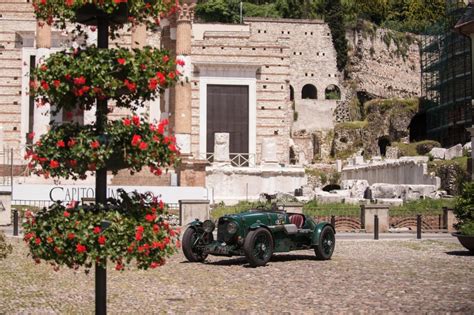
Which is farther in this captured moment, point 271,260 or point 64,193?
point 64,193

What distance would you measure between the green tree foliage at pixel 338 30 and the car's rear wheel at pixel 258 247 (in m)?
68.1

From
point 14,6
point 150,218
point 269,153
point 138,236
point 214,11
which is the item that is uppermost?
point 214,11

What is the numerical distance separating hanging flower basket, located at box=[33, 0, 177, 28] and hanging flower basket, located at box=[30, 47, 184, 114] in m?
0.42

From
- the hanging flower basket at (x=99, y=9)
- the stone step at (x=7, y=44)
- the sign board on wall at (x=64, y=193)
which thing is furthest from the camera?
the stone step at (x=7, y=44)

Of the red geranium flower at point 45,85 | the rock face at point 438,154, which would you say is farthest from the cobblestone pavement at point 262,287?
the rock face at point 438,154

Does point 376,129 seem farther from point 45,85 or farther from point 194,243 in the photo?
point 45,85

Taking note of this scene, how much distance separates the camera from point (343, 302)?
1172cm

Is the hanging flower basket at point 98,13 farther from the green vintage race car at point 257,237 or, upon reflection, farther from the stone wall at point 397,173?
the stone wall at point 397,173

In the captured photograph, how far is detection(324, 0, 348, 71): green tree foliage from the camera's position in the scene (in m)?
82.9

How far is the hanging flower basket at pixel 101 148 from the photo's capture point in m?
7.54

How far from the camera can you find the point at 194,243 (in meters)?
17.3

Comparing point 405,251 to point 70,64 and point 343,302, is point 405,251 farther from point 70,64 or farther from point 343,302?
point 70,64

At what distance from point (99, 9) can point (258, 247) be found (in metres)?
9.31

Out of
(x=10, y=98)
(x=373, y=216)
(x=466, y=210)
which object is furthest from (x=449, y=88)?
(x=466, y=210)
